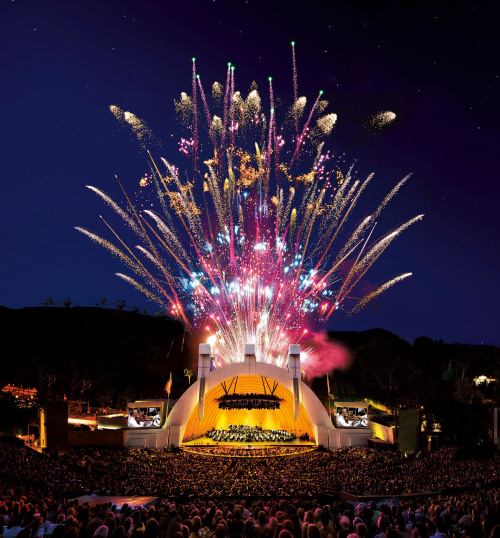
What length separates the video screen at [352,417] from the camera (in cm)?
3659

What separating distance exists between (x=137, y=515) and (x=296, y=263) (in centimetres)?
2706

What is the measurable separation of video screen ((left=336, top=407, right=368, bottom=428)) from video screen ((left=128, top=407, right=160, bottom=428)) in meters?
13.7

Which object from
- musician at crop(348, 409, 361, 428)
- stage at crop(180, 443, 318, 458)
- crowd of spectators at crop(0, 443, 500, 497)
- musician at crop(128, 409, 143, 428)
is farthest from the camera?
musician at crop(348, 409, 361, 428)

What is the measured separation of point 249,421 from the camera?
46.3 m

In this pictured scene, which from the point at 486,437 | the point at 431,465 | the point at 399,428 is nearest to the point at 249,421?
the point at 399,428

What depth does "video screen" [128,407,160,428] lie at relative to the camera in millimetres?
35594

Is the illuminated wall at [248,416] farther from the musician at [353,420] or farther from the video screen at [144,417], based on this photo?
the musician at [353,420]

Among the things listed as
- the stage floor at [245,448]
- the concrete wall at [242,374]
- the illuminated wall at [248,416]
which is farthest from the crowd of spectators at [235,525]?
the illuminated wall at [248,416]

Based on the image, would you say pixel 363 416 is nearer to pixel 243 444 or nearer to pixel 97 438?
pixel 243 444

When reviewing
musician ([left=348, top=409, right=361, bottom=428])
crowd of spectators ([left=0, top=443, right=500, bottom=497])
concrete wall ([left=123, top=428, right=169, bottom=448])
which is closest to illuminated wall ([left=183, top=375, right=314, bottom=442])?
concrete wall ([left=123, top=428, right=169, bottom=448])

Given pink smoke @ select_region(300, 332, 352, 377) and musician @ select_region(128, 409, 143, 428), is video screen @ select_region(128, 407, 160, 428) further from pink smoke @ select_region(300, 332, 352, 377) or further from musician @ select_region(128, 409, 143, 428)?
pink smoke @ select_region(300, 332, 352, 377)

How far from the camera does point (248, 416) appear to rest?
46.4m

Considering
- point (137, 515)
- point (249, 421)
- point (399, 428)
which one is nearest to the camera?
point (137, 515)

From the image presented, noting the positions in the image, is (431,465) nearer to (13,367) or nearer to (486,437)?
(486,437)
